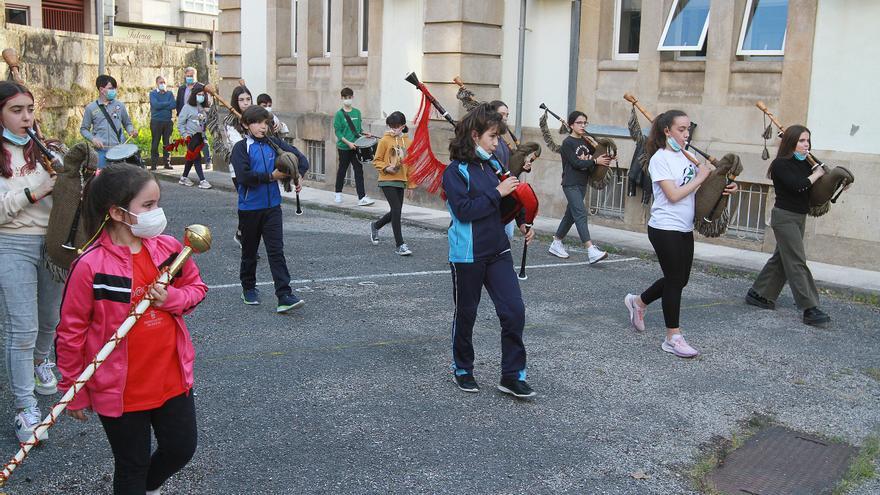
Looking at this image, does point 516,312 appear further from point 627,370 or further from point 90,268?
point 90,268

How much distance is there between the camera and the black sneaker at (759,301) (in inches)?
332

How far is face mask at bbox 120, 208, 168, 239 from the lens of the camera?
3.55 metres

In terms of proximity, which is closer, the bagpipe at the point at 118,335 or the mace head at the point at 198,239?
the bagpipe at the point at 118,335

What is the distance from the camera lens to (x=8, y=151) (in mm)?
4695

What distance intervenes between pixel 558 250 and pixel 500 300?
210 inches

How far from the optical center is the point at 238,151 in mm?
7578

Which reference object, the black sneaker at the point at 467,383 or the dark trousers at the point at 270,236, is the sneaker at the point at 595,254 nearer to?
the dark trousers at the point at 270,236

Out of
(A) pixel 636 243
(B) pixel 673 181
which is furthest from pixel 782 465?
(A) pixel 636 243

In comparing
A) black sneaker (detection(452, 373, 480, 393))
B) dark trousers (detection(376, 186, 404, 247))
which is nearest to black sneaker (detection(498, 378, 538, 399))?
black sneaker (detection(452, 373, 480, 393))

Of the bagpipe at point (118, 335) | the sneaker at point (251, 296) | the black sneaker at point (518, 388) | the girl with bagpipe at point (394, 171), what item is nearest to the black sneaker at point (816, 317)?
the black sneaker at point (518, 388)

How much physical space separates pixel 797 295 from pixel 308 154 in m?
11.6

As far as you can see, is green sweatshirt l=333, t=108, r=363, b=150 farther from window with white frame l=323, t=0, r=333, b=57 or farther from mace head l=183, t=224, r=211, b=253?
mace head l=183, t=224, r=211, b=253

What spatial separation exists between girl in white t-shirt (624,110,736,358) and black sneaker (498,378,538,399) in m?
1.59

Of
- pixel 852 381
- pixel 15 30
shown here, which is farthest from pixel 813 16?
pixel 15 30
